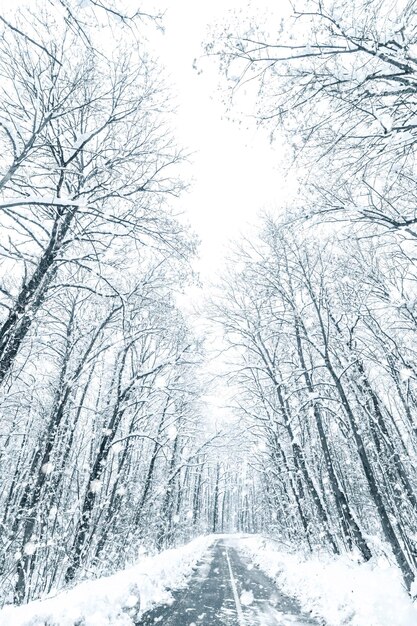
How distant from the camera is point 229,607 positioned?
7008mm

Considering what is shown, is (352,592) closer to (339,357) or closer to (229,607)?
(229,607)

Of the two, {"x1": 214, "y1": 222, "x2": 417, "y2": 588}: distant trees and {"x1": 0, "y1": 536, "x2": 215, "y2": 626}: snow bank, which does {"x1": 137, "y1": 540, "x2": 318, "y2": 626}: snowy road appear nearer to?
{"x1": 0, "y1": 536, "x2": 215, "y2": 626}: snow bank

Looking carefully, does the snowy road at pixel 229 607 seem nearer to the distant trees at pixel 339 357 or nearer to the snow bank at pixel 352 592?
the snow bank at pixel 352 592

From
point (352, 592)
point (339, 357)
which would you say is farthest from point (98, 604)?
point (339, 357)

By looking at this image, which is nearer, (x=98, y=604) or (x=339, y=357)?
(x=98, y=604)

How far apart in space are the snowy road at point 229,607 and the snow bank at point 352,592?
413 mm

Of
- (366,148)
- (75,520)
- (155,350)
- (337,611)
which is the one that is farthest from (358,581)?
(155,350)

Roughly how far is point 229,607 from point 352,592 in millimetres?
2623

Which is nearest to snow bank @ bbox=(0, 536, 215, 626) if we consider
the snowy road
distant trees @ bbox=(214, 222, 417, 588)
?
the snowy road

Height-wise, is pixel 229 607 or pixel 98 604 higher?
pixel 98 604

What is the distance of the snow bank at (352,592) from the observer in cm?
489

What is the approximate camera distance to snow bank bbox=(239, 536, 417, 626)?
4.89 meters

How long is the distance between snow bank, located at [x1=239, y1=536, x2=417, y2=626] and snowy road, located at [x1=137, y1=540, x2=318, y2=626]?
41cm

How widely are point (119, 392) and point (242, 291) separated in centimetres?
614
